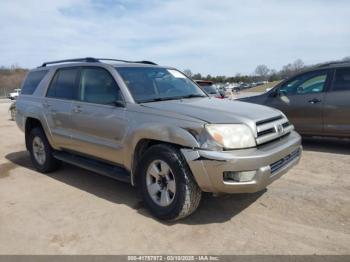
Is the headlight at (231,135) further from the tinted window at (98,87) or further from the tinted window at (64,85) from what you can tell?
the tinted window at (64,85)

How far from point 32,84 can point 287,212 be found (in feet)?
16.1

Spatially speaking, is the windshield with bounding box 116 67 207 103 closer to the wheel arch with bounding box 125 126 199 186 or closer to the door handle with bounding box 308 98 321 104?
the wheel arch with bounding box 125 126 199 186

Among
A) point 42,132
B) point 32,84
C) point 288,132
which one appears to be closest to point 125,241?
point 288,132

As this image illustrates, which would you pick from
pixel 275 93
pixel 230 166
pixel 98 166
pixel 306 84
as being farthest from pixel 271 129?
pixel 275 93

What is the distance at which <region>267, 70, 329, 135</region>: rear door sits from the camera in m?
7.02

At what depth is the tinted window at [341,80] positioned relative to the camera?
22.1ft

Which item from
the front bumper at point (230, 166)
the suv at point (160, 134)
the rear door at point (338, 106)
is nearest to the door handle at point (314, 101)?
the rear door at point (338, 106)

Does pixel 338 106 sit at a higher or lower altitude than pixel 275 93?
lower

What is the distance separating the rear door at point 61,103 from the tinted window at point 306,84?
15.0ft

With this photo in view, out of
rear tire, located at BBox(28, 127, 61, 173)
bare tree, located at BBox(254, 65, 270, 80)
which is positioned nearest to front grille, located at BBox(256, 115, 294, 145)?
rear tire, located at BBox(28, 127, 61, 173)

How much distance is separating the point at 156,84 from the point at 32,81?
9.48 ft

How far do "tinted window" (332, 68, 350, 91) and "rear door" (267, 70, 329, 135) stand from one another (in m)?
0.18

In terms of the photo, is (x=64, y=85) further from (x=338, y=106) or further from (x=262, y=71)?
(x=262, y=71)

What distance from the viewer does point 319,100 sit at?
700 centimetres
